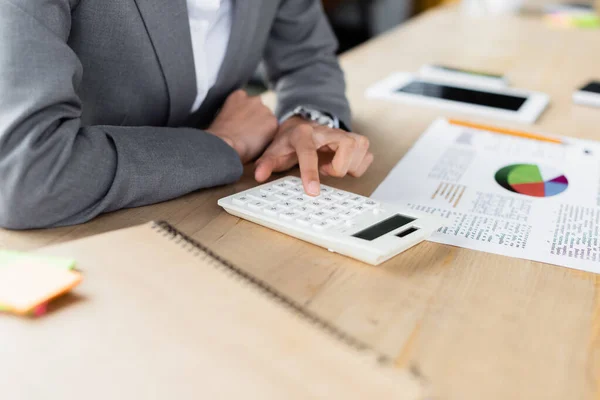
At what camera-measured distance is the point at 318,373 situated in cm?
40

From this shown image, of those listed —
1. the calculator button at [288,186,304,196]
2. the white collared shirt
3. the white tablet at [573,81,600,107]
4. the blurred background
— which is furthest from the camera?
the blurred background

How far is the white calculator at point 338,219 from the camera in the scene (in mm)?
569

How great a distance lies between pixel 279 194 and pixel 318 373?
0.29 metres

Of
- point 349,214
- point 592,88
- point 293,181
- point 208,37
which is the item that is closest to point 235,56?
point 208,37

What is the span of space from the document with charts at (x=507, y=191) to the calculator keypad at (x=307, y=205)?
0.23ft

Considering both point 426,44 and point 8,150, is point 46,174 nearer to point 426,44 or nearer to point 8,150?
point 8,150

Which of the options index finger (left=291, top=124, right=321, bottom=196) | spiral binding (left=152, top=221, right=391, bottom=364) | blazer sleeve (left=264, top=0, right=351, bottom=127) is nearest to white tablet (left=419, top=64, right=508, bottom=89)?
blazer sleeve (left=264, top=0, right=351, bottom=127)

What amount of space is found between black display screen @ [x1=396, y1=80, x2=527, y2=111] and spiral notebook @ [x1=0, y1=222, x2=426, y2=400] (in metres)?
0.69

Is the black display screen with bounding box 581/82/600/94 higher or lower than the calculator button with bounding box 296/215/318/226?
lower

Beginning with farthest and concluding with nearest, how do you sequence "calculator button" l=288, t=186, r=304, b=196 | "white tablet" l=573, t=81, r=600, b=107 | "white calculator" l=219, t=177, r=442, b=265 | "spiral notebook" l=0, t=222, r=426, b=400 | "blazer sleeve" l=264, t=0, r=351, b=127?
"white tablet" l=573, t=81, r=600, b=107 → "blazer sleeve" l=264, t=0, r=351, b=127 → "calculator button" l=288, t=186, r=304, b=196 → "white calculator" l=219, t=177, r=442, b=265 → "spiral notebook" l=0, t=222, r=426, b=400

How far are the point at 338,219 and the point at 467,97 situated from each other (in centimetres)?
58

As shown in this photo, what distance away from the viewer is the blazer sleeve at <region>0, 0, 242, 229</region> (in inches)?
22.6

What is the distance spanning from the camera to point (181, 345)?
0.43 metres

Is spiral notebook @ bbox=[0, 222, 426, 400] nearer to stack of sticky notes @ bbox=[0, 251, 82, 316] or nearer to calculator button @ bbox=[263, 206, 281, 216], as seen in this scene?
stack of sticky notes @ bbox=[0, 251, 82, 316]
